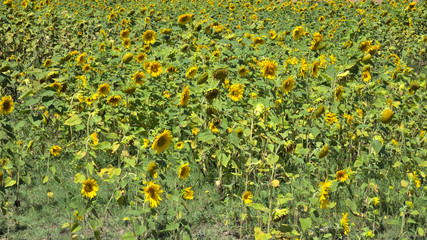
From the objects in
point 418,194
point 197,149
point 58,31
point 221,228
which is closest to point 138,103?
point 197,149

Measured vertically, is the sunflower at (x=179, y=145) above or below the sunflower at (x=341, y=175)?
above

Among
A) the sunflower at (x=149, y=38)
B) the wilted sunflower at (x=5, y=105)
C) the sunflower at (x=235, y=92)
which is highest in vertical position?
the sunflower at (x=149, y=38)

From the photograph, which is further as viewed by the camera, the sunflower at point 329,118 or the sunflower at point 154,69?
the sunflower at point 154,69

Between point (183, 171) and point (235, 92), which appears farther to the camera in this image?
point (235, 92)

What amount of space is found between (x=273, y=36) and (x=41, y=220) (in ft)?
9.33

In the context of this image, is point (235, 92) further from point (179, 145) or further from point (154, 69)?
point (154, 69)

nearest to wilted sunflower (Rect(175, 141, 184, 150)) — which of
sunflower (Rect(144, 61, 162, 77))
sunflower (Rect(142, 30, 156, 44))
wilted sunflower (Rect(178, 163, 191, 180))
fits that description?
wilted sunflower (Rect(178, 163, 191, 180))

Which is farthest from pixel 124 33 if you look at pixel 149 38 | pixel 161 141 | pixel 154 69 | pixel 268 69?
pixel 161 141

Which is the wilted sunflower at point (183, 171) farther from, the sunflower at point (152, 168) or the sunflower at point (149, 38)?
the sunflower at point (149, 38)

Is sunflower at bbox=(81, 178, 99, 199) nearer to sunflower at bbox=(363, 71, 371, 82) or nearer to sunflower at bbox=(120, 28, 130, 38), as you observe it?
sunflower at bbox=(363, 71, 371, 82)

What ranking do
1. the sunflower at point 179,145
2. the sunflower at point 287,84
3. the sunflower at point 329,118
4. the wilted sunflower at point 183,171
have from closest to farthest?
the wilted sunflower at point 183,171 < the sunflower at point 179,145 < the sunflower at point 287,84 < the sunflower at point 329,118

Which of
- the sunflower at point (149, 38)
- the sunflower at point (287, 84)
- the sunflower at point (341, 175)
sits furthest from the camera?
the sunflower at point (149, 38)

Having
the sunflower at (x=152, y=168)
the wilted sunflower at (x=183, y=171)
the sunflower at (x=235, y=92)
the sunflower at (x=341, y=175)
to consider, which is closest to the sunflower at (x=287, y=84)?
the sunflower at (x=235, y=92)

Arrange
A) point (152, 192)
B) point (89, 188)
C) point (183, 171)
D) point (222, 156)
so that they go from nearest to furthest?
1. point (152, 192)
2. point (89, 188)
3. point (183, 171)
4. point (222, 156)
